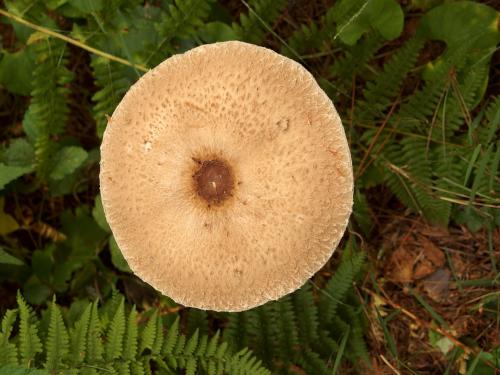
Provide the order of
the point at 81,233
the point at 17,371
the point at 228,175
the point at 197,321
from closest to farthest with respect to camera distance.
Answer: the point at 17,371, the point at 228,175, the point at 197,321, the point at 81,233

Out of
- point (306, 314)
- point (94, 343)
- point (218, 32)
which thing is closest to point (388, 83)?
point (218, 32)

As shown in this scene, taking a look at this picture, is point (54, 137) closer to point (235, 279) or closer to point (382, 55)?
point (235, 279)

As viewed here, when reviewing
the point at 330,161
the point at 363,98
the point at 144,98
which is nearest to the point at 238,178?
the point at 330,161

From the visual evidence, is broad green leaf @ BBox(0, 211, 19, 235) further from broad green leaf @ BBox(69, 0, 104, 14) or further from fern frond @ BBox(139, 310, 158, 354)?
broad green leaf @ BBox(69, 0, 104, 14)

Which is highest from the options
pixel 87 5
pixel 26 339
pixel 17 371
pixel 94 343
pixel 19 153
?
pixel 87 5

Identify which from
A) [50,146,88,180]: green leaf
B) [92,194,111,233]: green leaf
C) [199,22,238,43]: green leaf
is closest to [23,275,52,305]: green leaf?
[92,194,111,233]: green leaf

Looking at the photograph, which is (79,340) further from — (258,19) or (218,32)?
(258,19)

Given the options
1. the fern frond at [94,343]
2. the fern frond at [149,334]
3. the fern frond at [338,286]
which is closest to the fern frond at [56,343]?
the fern frond at [94,343]
